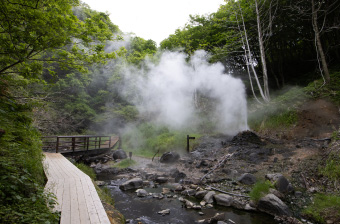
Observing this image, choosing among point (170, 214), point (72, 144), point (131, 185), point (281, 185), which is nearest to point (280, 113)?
point (281, 185)

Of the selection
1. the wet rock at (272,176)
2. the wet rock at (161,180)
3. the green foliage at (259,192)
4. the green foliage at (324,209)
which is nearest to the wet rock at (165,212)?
the green foliage at (259,192)

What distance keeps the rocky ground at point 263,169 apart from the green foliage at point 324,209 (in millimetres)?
148

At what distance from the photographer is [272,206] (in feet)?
18.2

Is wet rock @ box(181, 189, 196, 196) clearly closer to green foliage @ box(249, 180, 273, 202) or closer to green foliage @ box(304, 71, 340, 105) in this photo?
green foliage @ box(249, 180, 273, 202)

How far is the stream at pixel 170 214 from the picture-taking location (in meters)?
5.40

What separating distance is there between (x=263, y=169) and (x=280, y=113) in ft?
17.1

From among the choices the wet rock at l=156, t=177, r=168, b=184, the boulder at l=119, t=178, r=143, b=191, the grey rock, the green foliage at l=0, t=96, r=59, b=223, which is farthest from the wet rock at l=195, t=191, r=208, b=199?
the green foliage at l=0, t=96, r=59, b=223

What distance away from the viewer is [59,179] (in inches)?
196

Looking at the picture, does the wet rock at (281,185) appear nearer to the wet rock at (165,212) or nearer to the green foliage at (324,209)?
the green foliage at (324,209)

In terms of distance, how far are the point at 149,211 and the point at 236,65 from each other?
70.0 ft

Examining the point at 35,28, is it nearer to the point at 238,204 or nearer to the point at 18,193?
the point at 18,193

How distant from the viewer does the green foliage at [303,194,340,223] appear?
4941 millimetres

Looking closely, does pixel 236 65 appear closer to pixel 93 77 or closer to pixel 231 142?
pixel 231 142

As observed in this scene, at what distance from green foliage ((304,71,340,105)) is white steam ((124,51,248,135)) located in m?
6.05
